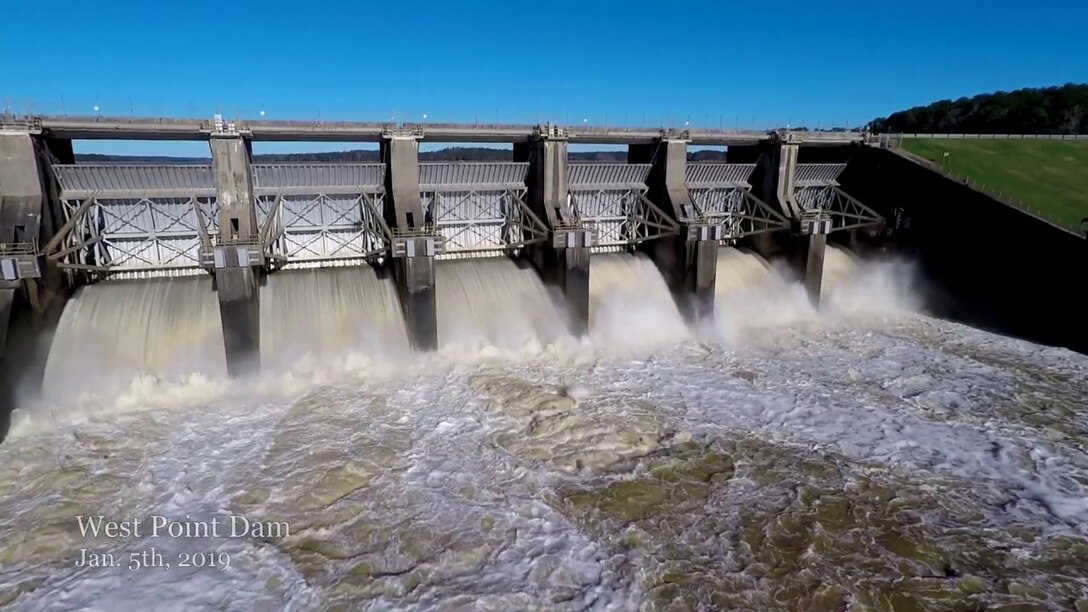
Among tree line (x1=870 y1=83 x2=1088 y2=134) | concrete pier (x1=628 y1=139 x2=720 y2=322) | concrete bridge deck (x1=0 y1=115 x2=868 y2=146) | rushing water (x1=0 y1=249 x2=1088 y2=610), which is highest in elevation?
tree line (x1=870 y1=83 x2=1088 y2=134)

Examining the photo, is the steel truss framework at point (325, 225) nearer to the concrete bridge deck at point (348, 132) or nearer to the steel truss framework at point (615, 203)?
the concrete bridge deck at point (348, 132)

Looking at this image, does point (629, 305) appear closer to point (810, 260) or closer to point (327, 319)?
point (810, 260)

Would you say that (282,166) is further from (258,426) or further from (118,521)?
(118,521)

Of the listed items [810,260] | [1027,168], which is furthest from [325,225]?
[1027,168]

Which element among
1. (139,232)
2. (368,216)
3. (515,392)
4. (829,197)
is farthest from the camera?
(829,197)

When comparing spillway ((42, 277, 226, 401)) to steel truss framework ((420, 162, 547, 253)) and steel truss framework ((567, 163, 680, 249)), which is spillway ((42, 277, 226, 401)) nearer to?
steel truss framework ((420, 162, 547, 253))

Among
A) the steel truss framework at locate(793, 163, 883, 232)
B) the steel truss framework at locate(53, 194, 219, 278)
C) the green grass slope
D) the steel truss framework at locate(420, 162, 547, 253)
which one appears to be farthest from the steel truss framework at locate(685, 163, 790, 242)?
the steel truss framework at locate(53, 194, 219, 278)
